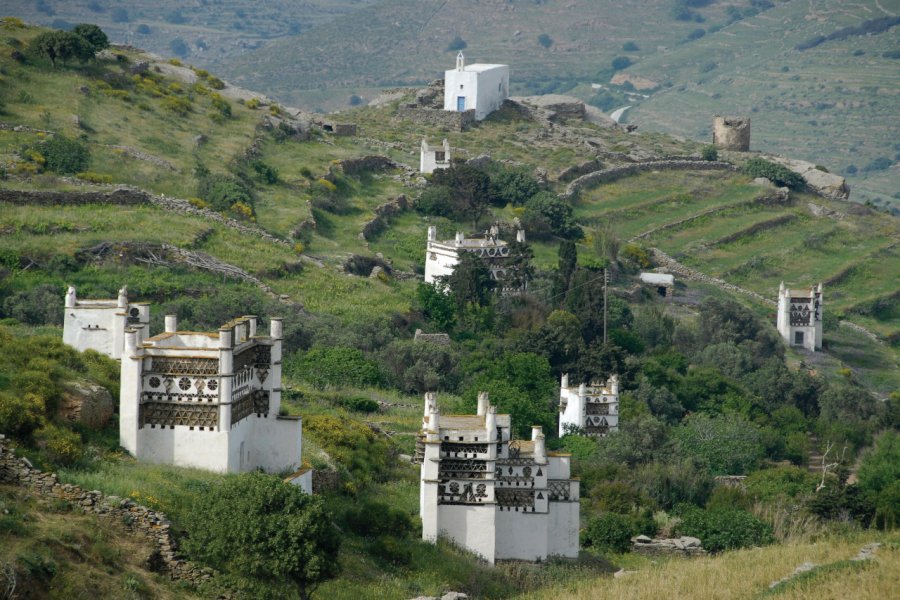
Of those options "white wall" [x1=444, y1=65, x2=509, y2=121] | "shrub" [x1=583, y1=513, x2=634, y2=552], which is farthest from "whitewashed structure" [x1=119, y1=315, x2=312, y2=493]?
"white wall" [x1=444, y1=65, x2=509, y2=121]

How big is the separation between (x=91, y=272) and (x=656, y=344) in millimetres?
28370

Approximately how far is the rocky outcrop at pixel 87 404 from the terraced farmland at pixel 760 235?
6504 cm

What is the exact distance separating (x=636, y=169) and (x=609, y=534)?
6947 cm

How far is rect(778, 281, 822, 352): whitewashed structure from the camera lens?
295ft

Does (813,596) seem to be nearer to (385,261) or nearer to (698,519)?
(698,519)

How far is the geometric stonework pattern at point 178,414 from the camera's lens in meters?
38.4

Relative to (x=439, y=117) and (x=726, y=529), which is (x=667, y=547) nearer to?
(x=726, y=529)

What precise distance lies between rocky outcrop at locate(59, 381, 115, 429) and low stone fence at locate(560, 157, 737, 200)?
67.3m

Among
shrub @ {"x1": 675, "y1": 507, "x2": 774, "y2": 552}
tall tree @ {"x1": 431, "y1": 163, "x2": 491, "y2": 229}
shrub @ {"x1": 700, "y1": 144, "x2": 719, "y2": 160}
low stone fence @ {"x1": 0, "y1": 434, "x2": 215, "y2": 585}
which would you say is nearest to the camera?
low stone fence @ {"x1": 0, "y1": 434, "x2": 215, "y2": 585}

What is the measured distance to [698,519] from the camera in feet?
167

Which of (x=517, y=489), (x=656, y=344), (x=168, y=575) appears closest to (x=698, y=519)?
(x=517, y=489)

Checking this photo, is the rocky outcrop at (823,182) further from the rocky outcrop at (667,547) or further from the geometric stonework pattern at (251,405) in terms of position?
the geometric stonework pattern at (251,405)

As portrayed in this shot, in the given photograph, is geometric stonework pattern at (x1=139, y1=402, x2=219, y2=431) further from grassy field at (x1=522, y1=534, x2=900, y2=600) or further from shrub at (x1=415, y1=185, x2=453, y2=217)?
shrub at (x1=415, y1=185, x2=453, y2=217)

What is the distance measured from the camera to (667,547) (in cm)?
4922
